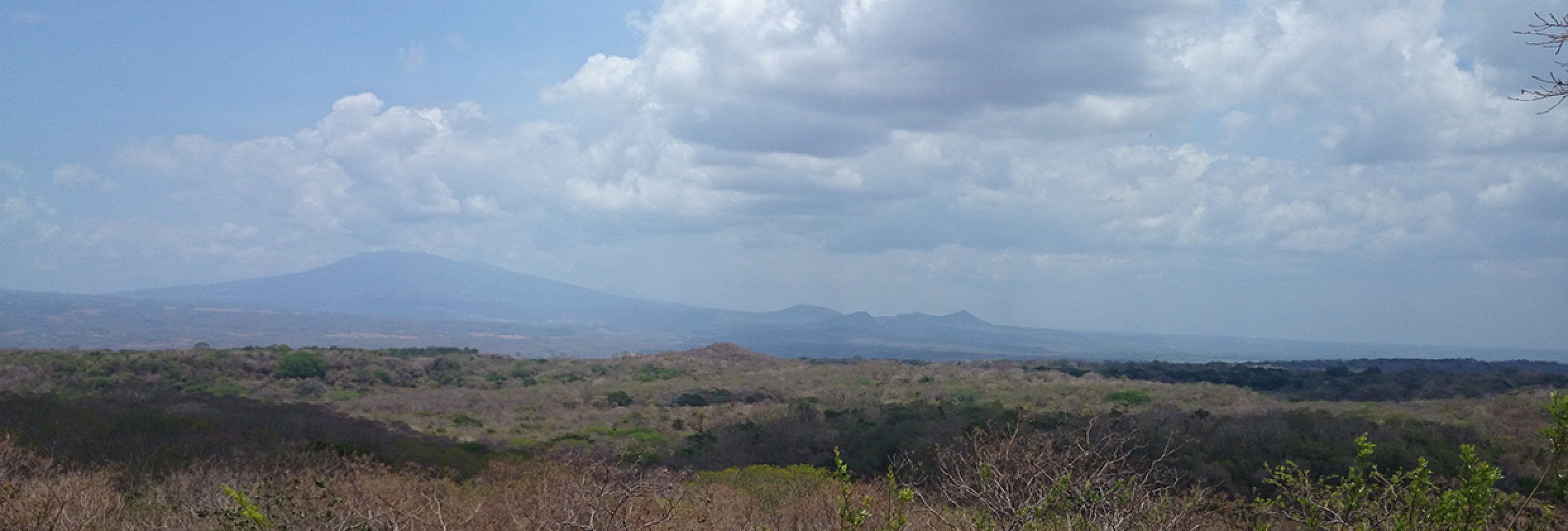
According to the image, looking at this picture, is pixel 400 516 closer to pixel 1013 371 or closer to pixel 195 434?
pixel 195 434

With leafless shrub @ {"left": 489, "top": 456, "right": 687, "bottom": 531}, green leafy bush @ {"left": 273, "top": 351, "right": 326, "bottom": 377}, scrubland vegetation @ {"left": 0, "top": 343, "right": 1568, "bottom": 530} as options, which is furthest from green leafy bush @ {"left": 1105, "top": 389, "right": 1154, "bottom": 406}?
green leafy bush @ {"left": 273, "top": 351, "right": 326, "bottom": 377}

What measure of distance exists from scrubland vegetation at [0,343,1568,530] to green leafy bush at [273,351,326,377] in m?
0.18

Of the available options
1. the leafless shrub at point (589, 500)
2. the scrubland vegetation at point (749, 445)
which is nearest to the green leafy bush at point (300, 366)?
the scrubland vegetation at point (749, 445)

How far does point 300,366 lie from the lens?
1843 inches

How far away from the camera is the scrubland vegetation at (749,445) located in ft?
27.5

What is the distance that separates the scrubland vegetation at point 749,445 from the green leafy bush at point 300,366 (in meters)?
0.18

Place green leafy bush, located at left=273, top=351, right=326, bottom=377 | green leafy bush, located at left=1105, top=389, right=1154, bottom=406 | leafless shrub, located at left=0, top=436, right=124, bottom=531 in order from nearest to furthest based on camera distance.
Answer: leafless shrub, located at left=0, top=436, right=124, bottom=531, green leafy bush, located at left=1105, top=389, right=1154, bottom=406, green leafy bush, located at left=273, top=351, right=326, bottom=377

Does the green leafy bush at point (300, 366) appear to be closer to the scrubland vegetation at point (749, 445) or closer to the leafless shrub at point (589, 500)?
the scrubland vegetation at point (749, 445)

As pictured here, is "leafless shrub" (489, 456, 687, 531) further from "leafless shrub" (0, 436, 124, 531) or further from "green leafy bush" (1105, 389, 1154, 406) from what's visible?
"green leafy bush" (1105, 389, 1154, 406)

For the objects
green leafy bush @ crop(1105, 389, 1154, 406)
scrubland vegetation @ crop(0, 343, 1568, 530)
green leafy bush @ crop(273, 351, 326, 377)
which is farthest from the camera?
green leafy bush @ crop(273, 351, 326, 377)

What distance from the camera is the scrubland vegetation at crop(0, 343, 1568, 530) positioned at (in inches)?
329

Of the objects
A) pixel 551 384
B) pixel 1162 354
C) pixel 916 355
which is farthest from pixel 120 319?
pixel 1162 354

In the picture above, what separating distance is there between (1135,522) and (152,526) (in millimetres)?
8374

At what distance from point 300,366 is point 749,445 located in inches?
1091
